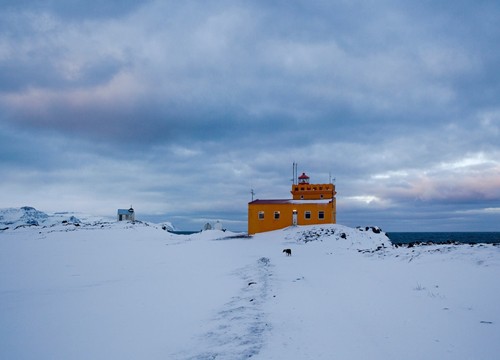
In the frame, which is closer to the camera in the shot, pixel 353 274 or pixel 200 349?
pixel 200 349

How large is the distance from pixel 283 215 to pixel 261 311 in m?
39.8

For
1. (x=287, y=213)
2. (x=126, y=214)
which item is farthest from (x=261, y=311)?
(x=126, y=214)

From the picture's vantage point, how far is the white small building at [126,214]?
6269 cm

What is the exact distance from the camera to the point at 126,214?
208ft

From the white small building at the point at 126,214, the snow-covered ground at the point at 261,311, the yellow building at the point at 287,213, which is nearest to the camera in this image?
the snow-covered ground at the point at 261,311

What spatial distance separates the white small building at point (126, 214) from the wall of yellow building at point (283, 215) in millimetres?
26807

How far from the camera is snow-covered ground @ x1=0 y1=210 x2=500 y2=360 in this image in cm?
597

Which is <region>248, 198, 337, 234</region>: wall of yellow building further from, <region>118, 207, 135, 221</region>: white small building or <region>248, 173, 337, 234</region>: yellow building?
<region>118, 207, 135, 221</region>: white small building

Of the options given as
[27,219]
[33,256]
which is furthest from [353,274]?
[27,219]

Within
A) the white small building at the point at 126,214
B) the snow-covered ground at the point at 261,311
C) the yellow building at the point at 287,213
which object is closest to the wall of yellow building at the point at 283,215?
the yellow building at the point at 287,213

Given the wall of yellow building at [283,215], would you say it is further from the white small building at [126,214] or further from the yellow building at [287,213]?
the white small building at [126,214]

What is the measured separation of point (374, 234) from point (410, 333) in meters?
36.4

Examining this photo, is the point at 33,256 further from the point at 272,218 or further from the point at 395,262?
the point at 272,218

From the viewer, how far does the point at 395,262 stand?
1694 centimetres
